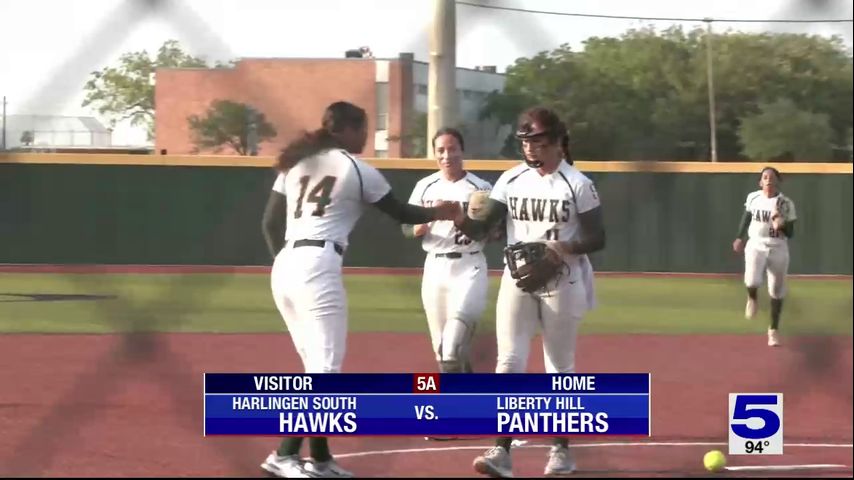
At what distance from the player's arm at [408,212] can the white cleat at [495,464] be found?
26.8 inches

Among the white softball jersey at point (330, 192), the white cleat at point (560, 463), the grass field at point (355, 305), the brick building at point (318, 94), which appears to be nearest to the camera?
the brick building at point (318, 94)

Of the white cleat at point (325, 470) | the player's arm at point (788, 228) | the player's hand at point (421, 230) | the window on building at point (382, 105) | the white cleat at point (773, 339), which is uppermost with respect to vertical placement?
the window on building at point (382, 105)

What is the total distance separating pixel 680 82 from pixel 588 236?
56 centimetres

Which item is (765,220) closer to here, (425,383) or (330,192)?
(330,192)

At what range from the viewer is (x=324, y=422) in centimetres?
333

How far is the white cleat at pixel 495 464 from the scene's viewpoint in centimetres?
→ 368

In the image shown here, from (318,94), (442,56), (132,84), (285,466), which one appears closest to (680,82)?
(442,56)

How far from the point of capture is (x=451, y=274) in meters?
4.59

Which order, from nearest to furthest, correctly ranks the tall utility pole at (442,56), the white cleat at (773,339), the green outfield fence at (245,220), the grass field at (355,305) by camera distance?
the tall utility pole at (442,56) < the green outfield fence at (245,220) < the white cleat at (773,339) < the grass field at (355,305)

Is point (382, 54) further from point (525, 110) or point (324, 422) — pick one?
point (324, 422)

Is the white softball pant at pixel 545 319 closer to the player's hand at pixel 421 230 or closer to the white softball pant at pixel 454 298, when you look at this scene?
the white softball pant at pixel 454 298

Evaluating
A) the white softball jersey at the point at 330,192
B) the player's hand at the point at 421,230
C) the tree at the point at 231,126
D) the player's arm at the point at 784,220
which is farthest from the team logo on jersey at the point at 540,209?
the player's arm at the point at 784,220

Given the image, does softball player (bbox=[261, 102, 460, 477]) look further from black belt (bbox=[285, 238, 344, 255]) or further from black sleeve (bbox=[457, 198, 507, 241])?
black sleeve (bbox=[457, 198, 507, 241])

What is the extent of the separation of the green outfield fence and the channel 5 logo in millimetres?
2049
